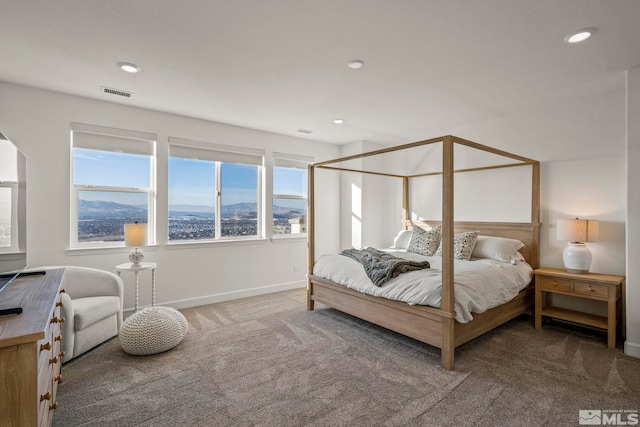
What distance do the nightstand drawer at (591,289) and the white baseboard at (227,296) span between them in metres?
3.56

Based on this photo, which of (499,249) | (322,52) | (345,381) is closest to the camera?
(345,381)

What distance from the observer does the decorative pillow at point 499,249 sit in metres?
3.64

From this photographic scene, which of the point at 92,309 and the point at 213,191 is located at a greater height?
the point at 213,191

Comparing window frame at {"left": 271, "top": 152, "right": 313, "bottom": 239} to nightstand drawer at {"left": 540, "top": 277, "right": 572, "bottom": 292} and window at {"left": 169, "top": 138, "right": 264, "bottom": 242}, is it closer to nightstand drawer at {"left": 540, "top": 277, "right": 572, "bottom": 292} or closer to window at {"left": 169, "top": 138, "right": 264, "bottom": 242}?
window at {"left": 169, "top": 138, "right": 264, "bottom": 242}

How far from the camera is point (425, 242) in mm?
4266

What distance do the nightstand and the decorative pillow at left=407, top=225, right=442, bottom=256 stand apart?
1.14 m

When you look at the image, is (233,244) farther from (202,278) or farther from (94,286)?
(94,286)

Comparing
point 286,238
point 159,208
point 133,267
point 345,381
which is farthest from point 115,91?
point 345,381

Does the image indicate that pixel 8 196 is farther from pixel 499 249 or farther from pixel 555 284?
pixel 555 284

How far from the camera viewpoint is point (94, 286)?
10.2ft

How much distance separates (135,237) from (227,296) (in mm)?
1567

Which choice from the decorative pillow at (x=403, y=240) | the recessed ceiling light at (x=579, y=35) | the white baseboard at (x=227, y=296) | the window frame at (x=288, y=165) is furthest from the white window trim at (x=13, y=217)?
the decorative pillow at (x=403, y=240)

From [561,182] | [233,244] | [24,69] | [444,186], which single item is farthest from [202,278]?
[561,182]

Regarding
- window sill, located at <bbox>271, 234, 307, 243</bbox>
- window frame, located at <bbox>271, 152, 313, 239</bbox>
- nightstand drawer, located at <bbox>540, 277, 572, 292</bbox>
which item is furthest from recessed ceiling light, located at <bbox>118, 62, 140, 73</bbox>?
nightstand drawer, located at <bbox>540, 277, 572, 292</bbox>
